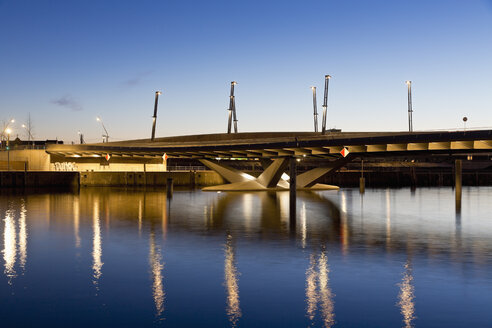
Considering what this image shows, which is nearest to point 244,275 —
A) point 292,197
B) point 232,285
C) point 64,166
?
point 232,285

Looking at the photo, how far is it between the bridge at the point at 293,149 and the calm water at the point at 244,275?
18.6m

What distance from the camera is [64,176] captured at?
89.3 meters

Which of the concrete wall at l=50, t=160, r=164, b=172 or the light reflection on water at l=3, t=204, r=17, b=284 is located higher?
the concrete wall at l=50, t=160, r=164, b=172

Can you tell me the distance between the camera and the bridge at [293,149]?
50719 mm

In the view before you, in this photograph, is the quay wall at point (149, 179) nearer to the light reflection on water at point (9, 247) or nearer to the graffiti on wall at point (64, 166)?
the graffiti on wall at point (64, 166)

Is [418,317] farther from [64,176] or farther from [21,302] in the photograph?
[64,176]

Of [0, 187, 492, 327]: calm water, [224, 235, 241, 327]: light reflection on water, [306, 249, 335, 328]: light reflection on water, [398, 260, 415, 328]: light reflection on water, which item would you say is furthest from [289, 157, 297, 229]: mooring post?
[398, 260, 415, 328]: light reflection on water

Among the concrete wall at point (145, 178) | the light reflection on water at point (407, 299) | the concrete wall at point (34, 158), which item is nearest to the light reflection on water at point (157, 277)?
the light reflection on water at point (407, 299)

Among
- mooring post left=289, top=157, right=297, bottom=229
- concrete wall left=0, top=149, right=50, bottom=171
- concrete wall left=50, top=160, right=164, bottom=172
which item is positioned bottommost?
mooring post left=289, top=157, right=297, bottom=229

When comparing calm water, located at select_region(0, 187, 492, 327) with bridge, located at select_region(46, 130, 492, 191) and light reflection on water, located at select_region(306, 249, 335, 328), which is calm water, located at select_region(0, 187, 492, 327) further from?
bridge, located at select_region(46, 130, 492, 191)

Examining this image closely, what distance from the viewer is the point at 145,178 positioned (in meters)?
101

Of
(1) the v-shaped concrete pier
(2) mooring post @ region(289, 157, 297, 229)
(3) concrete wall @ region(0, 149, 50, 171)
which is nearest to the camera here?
(2) mooring post @ region(289, 157, 297, 229)

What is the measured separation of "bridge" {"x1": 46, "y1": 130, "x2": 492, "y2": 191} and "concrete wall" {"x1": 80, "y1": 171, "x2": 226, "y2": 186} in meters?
4.71

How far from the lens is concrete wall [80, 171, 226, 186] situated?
319ft
